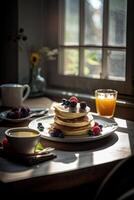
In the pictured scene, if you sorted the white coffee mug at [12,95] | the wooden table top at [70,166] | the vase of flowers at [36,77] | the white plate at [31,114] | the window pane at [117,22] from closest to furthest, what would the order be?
the wooden table top at [70,166] → the white plate at [31,114] → the white coffee mug at [12,95] → the window pane at [117,22] → the vase of flowers at [36,77]

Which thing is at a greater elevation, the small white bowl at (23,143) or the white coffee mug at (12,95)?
the white coffee mug at (12,95)

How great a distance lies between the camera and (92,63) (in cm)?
232

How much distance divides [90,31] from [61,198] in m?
1.13

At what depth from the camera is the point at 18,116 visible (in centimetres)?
176

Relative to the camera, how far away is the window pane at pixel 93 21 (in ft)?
7.42

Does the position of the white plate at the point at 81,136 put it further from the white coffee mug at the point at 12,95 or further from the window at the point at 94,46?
the window at the point at 94,46

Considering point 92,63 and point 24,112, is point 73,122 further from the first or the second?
point 92,63

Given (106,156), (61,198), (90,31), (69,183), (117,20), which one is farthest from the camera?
(90,31)

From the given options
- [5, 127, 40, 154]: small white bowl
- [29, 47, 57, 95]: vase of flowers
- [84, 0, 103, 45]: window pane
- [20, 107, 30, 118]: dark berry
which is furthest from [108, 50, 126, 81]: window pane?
[5, 127, 40, 154]: small white bowl

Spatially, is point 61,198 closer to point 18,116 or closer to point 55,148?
point 55,148

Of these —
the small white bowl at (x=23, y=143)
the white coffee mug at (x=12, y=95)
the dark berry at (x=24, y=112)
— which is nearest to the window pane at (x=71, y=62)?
the white coffee mug at (x=12, y=95)

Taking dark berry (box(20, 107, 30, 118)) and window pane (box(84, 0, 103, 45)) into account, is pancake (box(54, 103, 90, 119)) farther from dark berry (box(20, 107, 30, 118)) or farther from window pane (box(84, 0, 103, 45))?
window pane (box(84, 0, 103, 45))

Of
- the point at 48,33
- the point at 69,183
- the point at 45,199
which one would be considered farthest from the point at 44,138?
the point at 48,33

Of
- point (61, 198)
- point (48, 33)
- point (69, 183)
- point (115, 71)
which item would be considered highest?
point (48, 33)
